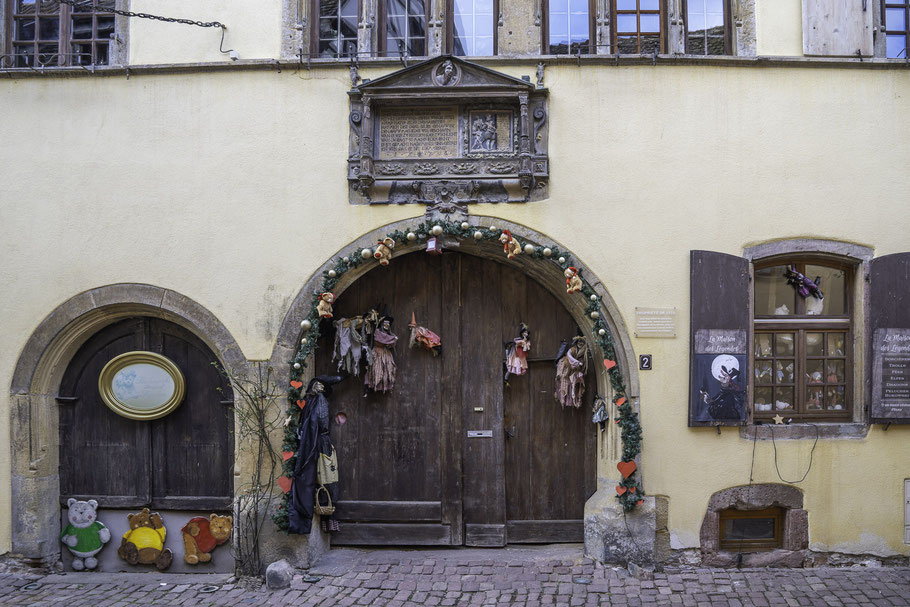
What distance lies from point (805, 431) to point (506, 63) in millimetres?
4048

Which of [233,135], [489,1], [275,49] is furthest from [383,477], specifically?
[489,1]

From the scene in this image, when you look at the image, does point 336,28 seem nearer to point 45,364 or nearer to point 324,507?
point 45,364

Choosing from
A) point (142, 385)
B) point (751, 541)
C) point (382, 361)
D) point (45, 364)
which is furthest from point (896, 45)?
point (45, 364)

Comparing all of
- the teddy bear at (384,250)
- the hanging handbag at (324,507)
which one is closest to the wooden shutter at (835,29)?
the teddy bear at (384,250)

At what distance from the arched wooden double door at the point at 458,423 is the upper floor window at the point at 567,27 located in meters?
2.05

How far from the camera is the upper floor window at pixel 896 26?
5852 millimetres

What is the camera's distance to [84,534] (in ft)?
19.5

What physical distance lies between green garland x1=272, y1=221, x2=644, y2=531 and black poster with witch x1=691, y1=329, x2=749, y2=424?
0.59m

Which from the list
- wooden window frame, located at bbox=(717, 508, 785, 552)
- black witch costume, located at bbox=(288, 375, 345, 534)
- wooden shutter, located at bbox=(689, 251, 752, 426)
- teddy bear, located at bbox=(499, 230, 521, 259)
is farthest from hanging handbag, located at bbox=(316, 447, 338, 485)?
wooden window frame, located at bbox=(717, 508, 785, 552)

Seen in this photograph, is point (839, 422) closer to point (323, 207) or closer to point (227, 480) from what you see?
point (323, 207)

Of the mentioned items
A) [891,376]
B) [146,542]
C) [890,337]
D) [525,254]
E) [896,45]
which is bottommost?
[146,542]

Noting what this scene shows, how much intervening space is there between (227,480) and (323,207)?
2593 mm

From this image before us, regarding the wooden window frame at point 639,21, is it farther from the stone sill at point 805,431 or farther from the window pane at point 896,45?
the stone sill at point 805,431

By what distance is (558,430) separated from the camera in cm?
604
